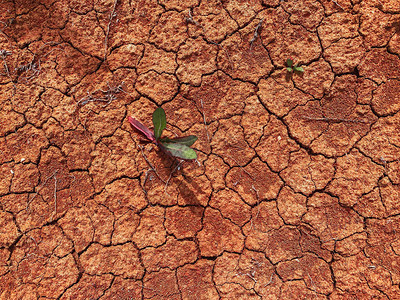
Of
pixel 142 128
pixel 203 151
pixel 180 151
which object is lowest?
pixel 203 151

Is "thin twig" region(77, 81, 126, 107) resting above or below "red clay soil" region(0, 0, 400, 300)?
above

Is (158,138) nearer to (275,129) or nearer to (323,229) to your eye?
(275,129)

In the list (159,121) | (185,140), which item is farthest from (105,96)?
(185,140)

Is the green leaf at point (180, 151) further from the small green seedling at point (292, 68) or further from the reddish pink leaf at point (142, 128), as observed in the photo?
the small green seedling at point (292, 68)

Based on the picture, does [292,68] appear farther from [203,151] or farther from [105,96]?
[105,96]

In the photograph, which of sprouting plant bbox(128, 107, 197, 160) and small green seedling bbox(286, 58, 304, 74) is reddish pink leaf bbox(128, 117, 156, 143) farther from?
small green seedling bbox(286, 58, 304, 74)

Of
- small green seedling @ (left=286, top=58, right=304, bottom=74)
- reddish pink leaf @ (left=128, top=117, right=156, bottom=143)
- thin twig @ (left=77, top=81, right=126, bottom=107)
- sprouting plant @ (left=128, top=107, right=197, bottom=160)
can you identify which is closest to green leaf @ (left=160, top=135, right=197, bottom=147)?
sprouting plant @ (left=128, top=107, right=197, bottom=160)

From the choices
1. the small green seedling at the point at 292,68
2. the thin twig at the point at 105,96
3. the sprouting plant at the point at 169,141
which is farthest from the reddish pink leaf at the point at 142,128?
the small green seedling at the point at 292,68
